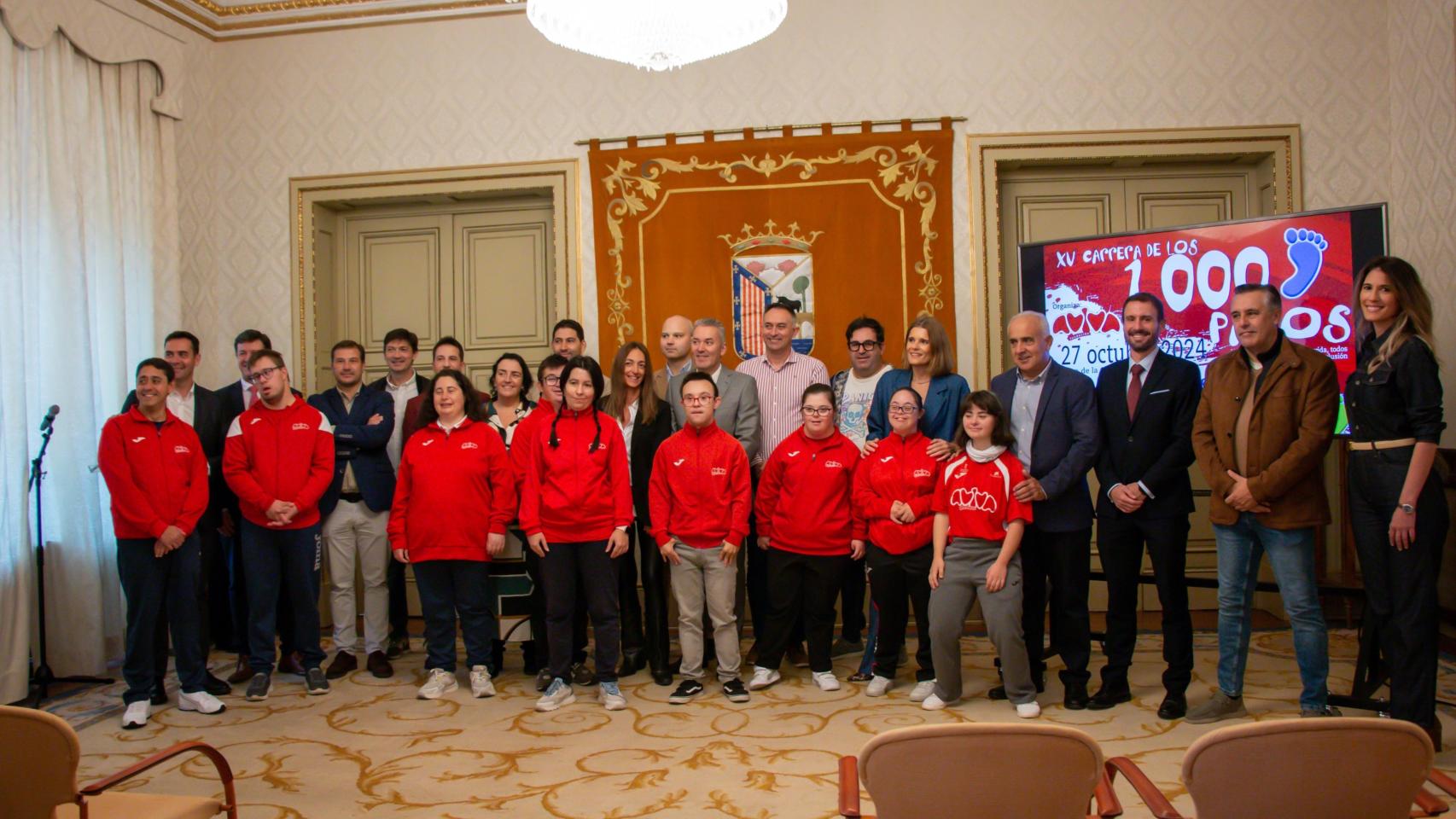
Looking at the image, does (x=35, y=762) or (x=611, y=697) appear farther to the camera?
(x=611, y=697)

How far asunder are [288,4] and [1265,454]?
5377mm

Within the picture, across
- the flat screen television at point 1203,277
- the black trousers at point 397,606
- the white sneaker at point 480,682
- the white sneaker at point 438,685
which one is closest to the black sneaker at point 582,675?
the white sneaker at point 480,682

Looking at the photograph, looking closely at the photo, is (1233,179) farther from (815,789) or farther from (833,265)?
(815,789)

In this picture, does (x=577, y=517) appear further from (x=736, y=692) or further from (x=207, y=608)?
(x=207, y=608)

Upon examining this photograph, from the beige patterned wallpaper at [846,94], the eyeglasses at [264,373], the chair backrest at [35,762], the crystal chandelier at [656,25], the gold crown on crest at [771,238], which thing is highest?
the beige patterned wallpaper at [846,94]

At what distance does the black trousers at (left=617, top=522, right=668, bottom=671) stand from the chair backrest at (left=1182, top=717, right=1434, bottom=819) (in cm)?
290

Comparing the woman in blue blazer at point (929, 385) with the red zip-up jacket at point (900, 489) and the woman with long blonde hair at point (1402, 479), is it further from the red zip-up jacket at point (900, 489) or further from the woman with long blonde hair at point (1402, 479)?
the woman with long blonde hair at point (1402, 479)

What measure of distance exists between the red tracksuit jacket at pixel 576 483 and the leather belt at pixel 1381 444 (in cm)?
257

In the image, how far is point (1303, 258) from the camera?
465 cm

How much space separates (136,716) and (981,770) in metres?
3.47

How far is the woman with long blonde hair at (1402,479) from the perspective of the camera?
317cm

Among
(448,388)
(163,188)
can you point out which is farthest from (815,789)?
(163,188)

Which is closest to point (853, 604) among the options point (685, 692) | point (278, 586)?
point (685, 692)

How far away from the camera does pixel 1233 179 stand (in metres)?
5.49
